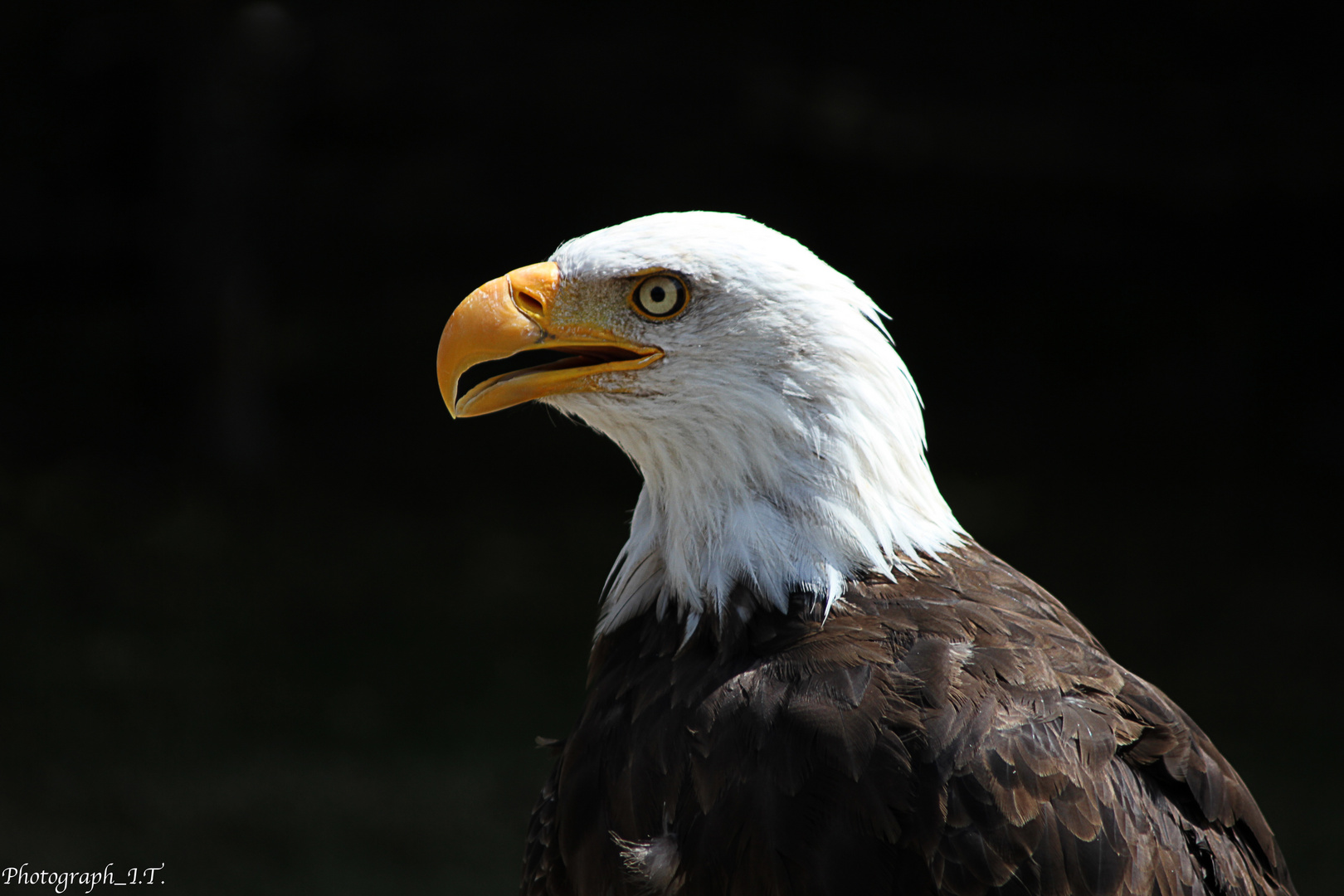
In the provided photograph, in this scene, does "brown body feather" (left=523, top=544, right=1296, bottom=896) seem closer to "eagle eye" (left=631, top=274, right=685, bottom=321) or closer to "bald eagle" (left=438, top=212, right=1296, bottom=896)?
"bald eagle" (left=438, top=212, right=1296, bottom=896)

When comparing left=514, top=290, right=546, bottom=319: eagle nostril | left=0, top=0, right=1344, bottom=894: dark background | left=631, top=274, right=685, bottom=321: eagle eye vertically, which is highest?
left=631, top=274, right=685, bottom=321: eagle eye

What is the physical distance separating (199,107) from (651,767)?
5.65 meters

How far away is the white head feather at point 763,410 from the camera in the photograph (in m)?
1.87

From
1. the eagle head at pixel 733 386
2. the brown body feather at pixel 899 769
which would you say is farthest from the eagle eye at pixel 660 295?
the brown body feather at pixel 899 769

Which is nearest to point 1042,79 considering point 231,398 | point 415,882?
point 231,398

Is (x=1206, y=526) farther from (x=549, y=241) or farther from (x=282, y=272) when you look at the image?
(x=282, y=272)

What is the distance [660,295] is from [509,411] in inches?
238

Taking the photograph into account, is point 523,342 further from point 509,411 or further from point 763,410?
point 509,411

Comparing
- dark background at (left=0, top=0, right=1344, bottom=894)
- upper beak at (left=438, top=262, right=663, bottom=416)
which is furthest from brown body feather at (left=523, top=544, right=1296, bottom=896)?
dark background at (left=0, top=0, right=1344, bottom=894)

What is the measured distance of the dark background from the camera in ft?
16.1

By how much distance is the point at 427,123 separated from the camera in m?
8.95

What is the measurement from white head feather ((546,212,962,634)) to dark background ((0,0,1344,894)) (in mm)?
2742

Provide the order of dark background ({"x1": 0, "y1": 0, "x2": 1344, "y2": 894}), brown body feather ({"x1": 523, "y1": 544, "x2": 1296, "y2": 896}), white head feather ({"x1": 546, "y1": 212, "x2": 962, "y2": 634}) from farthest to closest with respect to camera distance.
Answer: dark background ({"x1": 0, "y1": 0, "x2": 1344, "y2": 894}) → white head feather ({"x1": 546, "y1": 212, "x2": 962, "y2": 634}) → brown body feather ({"x1": 523, "y1": 544, "x2": 1296, "y2": 896})

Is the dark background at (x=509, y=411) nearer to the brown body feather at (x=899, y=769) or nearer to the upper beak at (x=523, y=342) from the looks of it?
the brown body feather at (x=899, y=769)
